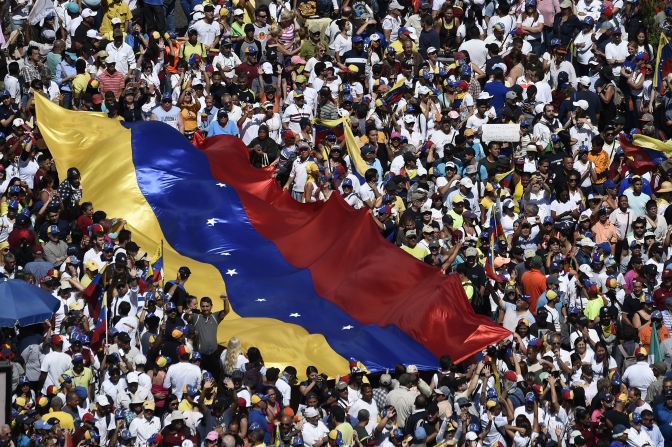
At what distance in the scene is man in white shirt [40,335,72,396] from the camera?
3016 centimetres

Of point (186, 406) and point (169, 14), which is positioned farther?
point (169, 14)

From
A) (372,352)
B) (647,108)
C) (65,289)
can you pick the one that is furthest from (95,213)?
(647,108)

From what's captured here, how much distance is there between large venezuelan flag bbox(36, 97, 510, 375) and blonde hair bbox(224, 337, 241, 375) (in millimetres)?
374

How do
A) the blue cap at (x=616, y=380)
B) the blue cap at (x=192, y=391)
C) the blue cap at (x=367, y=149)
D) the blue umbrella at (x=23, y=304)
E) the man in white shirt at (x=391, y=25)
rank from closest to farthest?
1. the blue cap at (x=192, y=391)
2. the blue umbrella at (x=23, y=304)
3. the blue cap at (x=616, y=380)
4. the blue cap at (x=367, y=149)
5. the man in white shirt at (x=391, y=25)

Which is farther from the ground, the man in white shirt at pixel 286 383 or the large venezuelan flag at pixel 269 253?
the man in white shirt at pixel 286 383

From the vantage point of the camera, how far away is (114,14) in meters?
38.5

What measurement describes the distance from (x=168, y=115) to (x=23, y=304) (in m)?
7.13

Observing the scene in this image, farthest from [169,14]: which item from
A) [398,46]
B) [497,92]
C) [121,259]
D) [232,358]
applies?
[232,358]

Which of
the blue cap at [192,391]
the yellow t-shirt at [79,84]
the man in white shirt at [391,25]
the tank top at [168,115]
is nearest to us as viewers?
the blue cap at [192,391]

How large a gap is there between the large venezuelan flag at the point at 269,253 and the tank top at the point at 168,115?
63 cm

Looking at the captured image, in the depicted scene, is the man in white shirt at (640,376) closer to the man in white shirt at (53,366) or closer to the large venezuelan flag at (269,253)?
the large venezuelan flag at (269,253)

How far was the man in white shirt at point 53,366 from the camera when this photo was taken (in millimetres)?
30156

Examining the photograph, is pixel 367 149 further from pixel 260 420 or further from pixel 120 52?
pixel 260 420

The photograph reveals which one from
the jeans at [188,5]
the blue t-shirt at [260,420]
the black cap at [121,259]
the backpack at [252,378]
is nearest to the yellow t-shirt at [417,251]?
the black cap at [121,259]
